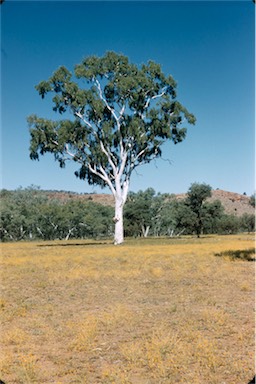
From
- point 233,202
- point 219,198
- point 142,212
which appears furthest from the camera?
point 219,198

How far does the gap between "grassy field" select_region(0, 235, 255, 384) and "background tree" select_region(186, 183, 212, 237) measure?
37.6 m

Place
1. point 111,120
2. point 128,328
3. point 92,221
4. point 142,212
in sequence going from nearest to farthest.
Result: 1. point 128,328
2. point 111,120
3. point 142,212
4. point 92,221

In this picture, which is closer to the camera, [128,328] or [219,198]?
[128,328]

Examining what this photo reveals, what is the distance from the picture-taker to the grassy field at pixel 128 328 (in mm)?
6586

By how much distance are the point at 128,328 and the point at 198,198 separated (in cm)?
4759

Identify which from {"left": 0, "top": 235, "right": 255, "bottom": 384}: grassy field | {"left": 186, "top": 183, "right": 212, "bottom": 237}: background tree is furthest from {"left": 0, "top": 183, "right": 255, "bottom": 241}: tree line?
{"left": 0, "top": 235, "right": 255, "bottom": 384}: grassy field

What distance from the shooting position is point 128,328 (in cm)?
939

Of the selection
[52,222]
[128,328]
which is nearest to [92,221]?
[52,222]

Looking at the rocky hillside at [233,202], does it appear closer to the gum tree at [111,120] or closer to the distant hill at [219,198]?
the distant hill at [219,198]

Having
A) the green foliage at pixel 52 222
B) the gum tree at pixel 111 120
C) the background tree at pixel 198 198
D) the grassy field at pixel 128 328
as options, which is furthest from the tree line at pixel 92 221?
the grassy field at pixel 128 328

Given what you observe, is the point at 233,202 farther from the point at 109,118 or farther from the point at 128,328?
the point at 128,328

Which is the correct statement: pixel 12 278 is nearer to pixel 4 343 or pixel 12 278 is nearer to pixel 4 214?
pixel 4 343

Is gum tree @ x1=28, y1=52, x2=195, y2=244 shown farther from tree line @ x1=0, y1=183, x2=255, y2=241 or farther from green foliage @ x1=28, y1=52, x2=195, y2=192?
tree line @ x1=0, y1=183, x2=255, y2=241

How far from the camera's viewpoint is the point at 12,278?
1855 cm
